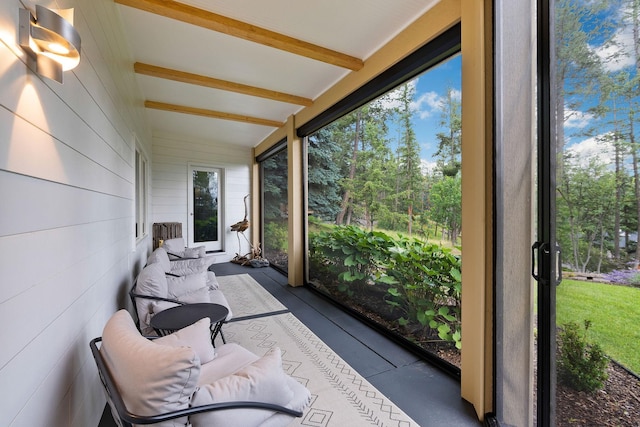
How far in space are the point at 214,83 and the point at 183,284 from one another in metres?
2.34

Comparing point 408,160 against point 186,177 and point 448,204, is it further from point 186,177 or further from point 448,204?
point 186,177

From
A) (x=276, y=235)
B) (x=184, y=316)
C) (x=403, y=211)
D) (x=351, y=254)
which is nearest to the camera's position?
(x=184, y=316)

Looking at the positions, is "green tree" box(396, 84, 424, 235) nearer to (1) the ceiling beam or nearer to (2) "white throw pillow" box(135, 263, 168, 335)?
(1) the ceiling beam

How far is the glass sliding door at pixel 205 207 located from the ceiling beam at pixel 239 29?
427 cm

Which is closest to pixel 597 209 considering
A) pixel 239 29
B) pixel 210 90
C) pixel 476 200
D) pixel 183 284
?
pixel 476 200

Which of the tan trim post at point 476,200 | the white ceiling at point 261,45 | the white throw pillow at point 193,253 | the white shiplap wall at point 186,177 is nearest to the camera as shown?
the tan trim post at point 476,200

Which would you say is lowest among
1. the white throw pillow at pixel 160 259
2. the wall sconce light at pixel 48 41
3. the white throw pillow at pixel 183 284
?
the white throw pillow at pixel 183 284

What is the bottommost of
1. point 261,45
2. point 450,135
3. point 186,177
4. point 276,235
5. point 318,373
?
point 318,373

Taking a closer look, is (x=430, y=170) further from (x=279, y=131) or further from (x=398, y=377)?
(x=279, y=131)

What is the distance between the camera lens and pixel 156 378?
2.90ft

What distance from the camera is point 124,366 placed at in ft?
3.16

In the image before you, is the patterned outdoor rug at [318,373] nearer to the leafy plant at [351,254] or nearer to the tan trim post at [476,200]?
the tan trim post at [476,200]

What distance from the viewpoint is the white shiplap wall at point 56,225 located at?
0.75 metres

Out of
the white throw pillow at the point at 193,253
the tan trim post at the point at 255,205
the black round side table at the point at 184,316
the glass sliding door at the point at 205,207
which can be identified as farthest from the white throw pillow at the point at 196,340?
the tan trim post at the point at 255,205
